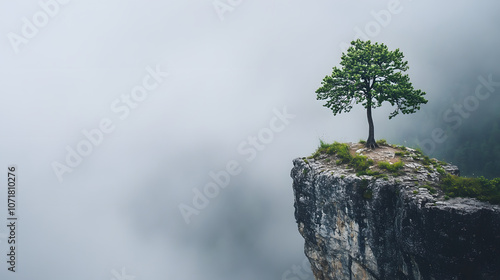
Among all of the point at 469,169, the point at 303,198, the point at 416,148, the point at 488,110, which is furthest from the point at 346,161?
the point at 488,110

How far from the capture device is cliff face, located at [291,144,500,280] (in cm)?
1627

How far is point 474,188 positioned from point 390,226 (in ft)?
18.2

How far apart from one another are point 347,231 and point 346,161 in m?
5.99

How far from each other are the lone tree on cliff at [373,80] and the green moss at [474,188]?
8357 millimetres

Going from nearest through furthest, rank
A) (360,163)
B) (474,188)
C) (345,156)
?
(474,188)
(360,163)
(345,156)

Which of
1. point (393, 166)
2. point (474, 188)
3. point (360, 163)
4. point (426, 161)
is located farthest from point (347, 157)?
point (474, 188)

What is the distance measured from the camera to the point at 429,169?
74.1 feet

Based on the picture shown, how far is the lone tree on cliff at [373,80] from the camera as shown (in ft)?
83.7

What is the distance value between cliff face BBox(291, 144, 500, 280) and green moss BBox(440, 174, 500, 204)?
24.9 inches

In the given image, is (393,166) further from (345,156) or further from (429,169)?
(345,156)

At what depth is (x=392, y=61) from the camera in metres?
26.3

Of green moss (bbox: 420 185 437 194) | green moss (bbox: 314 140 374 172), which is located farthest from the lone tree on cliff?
green moss (bbox: 420 185 437 194)

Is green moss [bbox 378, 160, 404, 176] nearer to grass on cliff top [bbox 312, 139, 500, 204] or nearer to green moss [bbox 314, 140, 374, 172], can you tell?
grass on cliff top [bbox 312, 139, 500, 204]

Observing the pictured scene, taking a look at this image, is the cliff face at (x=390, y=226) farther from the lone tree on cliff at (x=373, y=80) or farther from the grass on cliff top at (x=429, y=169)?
the lone tree on cliff at (x=373, y=80)
